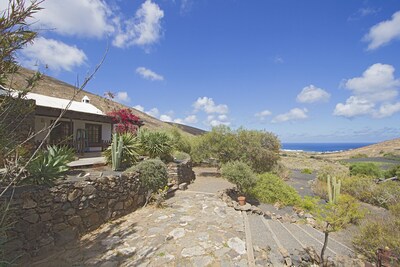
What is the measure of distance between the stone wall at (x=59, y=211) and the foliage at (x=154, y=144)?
12.7 ft

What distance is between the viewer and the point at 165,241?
5.18 metres

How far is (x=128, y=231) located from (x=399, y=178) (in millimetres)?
18828

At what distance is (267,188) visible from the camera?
36.3 feet

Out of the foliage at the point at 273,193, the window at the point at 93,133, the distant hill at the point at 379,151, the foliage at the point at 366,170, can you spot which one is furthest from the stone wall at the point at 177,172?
the distant hill at the point at 379,151

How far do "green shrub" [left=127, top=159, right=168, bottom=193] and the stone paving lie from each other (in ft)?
2.68

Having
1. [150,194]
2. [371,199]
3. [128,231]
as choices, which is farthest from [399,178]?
[128,231]

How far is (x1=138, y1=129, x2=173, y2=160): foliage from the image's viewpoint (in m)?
10.7

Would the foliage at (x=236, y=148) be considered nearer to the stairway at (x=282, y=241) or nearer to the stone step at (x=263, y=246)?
the stairway at (x=282, y=241)

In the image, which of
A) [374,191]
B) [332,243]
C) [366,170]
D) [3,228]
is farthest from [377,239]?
[366,170]

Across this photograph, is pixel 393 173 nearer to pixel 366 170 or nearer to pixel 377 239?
pixel 366 170

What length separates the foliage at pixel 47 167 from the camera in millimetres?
5020

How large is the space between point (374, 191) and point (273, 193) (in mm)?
6431

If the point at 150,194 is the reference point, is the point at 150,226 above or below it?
below

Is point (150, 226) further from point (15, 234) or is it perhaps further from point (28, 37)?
point (28, 37)
